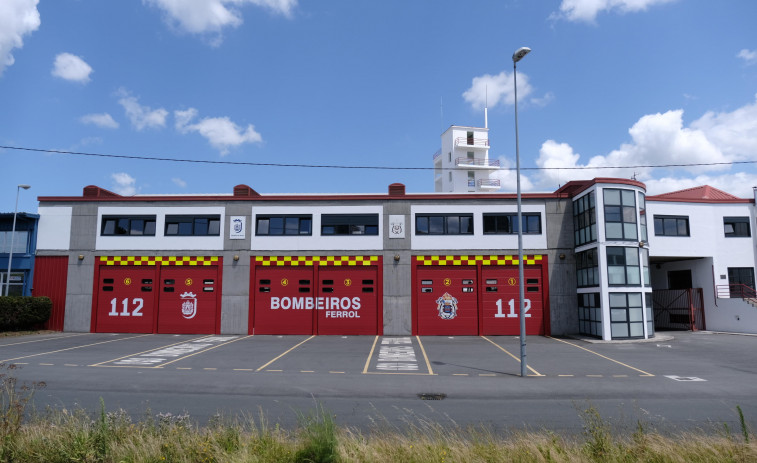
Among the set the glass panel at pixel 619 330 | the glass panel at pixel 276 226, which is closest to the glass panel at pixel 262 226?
the glass panel at pixel 276 226

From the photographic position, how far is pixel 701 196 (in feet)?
104

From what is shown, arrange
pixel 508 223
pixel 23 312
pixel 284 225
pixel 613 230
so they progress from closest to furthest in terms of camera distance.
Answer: pixel 613 230
pixel 23 312
pixel 508 223
pixel 284 225

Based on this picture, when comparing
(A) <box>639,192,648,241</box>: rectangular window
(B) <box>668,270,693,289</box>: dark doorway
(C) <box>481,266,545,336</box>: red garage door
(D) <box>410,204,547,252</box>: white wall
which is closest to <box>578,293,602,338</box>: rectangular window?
(C) <box>481,266,545,336</box>: red garage door

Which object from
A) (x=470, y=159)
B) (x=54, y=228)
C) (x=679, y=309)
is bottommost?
(x=679, y=309)

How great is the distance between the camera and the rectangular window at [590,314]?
2438 centimetres

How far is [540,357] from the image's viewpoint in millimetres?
18953

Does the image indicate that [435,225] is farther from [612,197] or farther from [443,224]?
[612,197]

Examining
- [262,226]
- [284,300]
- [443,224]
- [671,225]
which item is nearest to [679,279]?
[671,225]

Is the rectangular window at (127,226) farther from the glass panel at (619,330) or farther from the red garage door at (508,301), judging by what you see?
the glass panel at (619,330)

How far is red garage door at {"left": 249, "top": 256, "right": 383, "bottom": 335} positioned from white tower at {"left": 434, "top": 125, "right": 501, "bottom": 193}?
128 feet

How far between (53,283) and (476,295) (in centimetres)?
2404

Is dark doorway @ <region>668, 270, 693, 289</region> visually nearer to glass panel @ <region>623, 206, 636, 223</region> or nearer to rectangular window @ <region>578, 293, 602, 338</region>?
glass panel @ <region>623, 206, 636, 223</region>

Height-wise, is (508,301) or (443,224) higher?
(443,224)

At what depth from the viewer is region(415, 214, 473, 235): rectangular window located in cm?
2772
